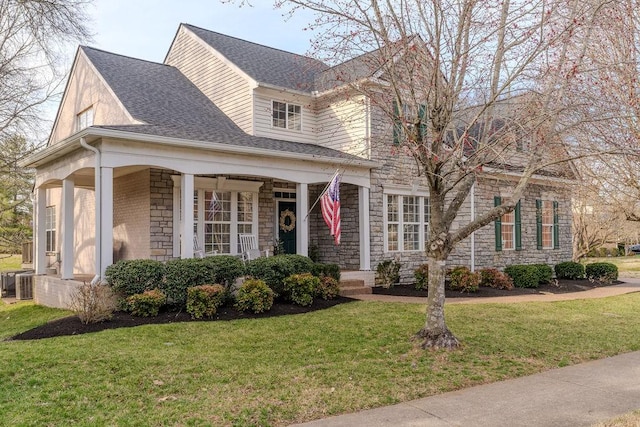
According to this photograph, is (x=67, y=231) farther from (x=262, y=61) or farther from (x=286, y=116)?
(x=262, y=61)

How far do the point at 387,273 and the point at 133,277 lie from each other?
22.6ft

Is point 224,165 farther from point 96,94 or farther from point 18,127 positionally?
point 18,127

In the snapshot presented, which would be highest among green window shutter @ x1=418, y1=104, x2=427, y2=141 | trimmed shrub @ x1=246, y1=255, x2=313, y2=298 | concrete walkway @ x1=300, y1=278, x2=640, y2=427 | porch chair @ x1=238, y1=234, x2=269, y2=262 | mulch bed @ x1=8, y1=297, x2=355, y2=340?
green window shutter @ x1=418, y1=104, x2=427, y2=141

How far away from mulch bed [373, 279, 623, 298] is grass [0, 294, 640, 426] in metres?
2.98

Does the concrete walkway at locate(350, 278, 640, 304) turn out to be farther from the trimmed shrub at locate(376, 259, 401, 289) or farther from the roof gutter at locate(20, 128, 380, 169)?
the roof gutter at locate(20, 128, 380, 169)

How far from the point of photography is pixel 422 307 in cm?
1021

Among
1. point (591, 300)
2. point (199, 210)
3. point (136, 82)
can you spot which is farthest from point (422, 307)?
point (136, 82)

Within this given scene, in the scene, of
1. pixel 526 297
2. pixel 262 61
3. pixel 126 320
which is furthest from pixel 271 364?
pixel 262 61

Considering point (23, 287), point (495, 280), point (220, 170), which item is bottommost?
point (23, 287)

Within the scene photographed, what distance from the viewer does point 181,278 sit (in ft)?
30.6

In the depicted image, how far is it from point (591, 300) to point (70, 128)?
16470 millimetres

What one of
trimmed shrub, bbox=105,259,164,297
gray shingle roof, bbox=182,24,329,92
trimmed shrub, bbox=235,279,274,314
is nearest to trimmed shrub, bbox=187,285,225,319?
trimmed shrub, bbox=235,279,274,314

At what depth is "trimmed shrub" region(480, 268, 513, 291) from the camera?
14281 millimetres

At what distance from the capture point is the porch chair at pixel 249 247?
12.9 metres
